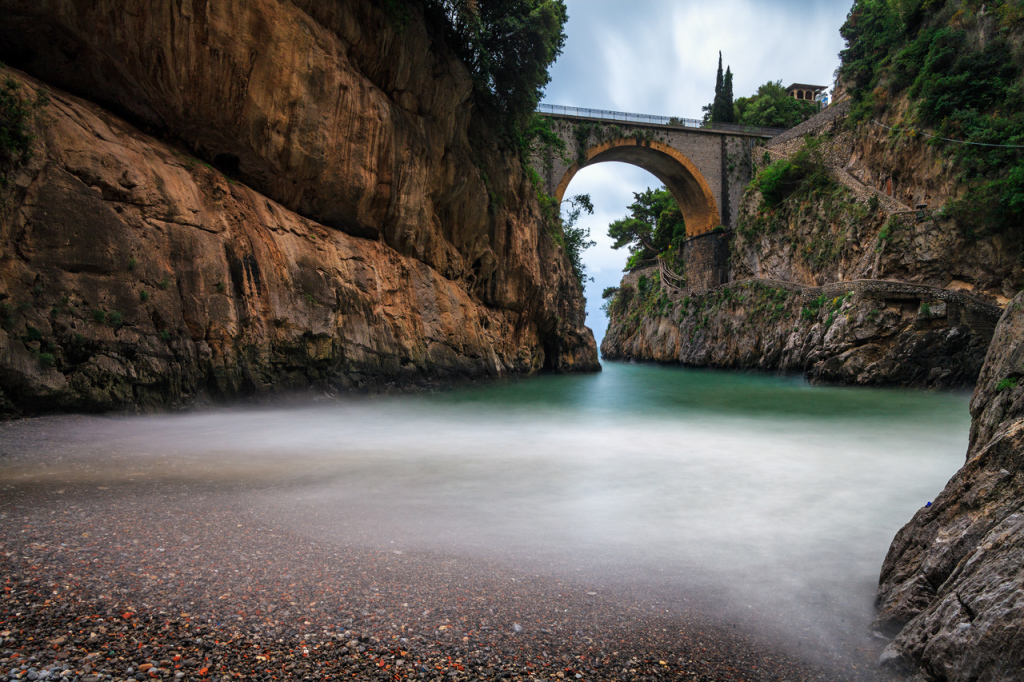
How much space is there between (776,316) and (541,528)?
86.1ft

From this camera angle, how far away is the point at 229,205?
9.81m

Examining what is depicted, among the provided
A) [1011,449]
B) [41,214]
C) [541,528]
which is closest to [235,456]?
[541,528]

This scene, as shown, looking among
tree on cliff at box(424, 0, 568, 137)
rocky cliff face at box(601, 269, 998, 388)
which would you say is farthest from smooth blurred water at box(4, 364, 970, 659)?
tree on cliff at box(424, 0, 568, 137)

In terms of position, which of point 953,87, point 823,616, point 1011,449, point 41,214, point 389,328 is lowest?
point 823,616

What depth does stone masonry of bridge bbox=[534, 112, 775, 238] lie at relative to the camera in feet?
105

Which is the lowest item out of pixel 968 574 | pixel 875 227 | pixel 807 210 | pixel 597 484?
pixel 597 484

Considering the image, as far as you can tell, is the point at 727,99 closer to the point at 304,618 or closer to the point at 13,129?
the point at 13,129

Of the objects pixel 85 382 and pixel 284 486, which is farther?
pixel 85 382

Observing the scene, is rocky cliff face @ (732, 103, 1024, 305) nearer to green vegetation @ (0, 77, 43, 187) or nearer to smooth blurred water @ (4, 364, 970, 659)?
smooth blurred water @ (4, 364, 970, 659)

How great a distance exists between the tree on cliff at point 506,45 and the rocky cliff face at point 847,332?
14271mm

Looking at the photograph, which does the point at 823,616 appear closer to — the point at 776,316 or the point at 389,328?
the point at 389,328

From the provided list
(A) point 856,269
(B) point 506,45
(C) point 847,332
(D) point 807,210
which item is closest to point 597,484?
(B) point 506,45

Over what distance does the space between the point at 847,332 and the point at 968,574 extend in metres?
21.0

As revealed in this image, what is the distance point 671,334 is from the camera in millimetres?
39562
